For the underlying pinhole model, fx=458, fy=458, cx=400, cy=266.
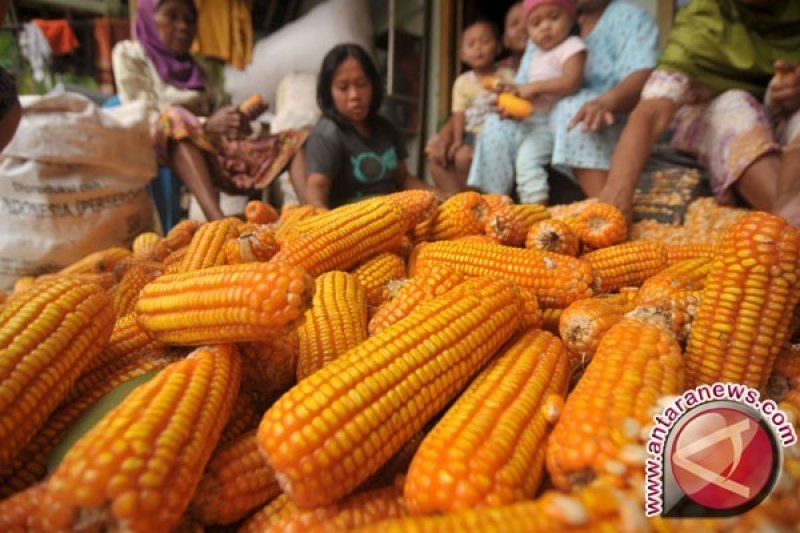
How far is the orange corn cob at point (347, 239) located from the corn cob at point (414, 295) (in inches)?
12.9

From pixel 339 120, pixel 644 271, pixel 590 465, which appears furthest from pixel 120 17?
pixel 590 465

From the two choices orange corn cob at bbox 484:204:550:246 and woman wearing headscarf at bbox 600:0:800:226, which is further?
woman wearing headscarf at bbox 600:0:800:226

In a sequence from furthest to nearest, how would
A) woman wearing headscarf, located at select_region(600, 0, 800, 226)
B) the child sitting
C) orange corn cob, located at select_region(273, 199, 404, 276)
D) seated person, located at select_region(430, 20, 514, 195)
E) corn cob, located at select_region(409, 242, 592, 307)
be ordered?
seated person, located at select_region(430, 20, 514, 195) → the child sitting → woman wearing headscarf, located at select_region(600, 0, 800, 226) → orange corn cob, located at select_region(273, 199, 404, 276) → corn cob, located at select_region(409, 242, 592, 307)

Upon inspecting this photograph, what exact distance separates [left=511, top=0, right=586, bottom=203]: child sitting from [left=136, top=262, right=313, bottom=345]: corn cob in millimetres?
2680

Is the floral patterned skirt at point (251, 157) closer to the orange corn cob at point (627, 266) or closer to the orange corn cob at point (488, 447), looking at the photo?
the orange corn cob at point (627, 266)

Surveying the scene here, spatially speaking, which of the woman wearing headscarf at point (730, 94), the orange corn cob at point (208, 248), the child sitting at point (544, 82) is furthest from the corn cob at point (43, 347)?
the child sitting at point (544, 82)

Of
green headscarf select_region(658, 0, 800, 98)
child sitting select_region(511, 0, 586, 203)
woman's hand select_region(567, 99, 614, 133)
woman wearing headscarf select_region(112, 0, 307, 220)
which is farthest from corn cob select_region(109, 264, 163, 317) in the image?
green headscarf select_region(658, 0, 800, 98)

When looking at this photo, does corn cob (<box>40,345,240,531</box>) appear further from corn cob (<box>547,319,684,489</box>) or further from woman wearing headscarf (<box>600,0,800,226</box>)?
woman wearing headscarf (<box>600,0,800,226</box>)

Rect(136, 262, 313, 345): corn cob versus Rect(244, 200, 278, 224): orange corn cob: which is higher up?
Rect(136, 262, 313, 345): corn cob

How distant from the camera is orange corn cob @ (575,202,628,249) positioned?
4.85 ft

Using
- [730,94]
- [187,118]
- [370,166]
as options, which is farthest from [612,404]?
[187,118]

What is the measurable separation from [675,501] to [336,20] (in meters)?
7.20

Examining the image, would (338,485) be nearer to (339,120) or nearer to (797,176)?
(797,176)

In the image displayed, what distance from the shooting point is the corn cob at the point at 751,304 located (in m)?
0.75
